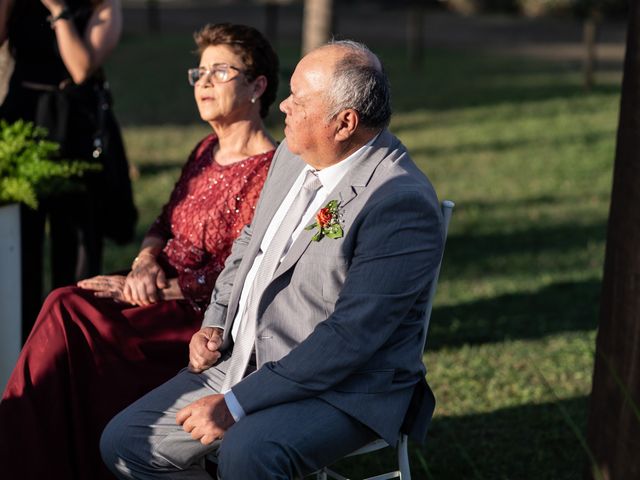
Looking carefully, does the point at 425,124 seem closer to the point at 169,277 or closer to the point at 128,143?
the point at 128,143

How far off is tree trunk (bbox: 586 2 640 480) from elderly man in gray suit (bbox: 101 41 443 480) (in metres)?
0.60

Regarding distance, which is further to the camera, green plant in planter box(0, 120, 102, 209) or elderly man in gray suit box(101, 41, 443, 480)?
green plant in planter box(0, 120, 102, 209)

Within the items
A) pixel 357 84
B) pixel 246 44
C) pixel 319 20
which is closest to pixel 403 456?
pixel 357 84

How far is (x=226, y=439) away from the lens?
3.10 m

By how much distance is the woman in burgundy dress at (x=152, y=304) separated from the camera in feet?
12.0

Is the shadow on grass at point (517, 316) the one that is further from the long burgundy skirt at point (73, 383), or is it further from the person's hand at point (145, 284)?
the long burgundy skirt at point (73, 383)

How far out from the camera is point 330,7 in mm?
14297

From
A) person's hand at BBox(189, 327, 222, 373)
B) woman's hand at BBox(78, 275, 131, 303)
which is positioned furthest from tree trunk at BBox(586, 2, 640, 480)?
woman's hand at BBox(78, 275, 131, 303)

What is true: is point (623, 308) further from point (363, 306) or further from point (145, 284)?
point (145, 284)

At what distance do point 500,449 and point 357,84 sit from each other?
2172 mm

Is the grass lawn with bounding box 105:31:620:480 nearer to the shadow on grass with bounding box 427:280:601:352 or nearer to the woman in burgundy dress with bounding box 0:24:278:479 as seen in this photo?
the shadow on grass with bounding box 427:280:601:352

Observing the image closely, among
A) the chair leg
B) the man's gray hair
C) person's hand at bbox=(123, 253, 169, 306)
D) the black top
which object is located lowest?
the chair leg

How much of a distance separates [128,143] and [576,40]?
1708 centimetres

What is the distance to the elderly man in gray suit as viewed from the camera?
314 cm
